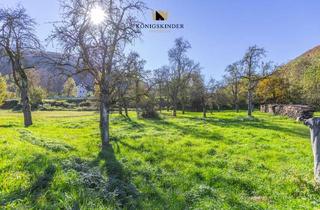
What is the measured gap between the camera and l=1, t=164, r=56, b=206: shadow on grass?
6.09m

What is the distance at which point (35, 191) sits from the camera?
682 cm

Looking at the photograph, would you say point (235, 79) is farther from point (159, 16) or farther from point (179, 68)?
point (159, 16)

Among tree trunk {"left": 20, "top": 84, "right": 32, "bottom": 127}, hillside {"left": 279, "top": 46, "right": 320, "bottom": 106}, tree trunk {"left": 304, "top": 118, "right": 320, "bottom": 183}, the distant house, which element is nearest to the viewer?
tree trunk {"left": 304, "top": 118, "right": 320, "bottom": 183}

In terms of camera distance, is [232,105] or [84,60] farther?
[232,105]

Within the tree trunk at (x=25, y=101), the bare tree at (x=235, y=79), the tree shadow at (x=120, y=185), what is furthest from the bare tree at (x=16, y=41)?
the bare tree at (x=235, y=79)

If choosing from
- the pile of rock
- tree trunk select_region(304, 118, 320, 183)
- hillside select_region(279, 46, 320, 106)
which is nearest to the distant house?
tree trunk select_region(304, 118, 320, 183)

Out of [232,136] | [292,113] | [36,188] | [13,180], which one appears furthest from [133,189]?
[292,113]

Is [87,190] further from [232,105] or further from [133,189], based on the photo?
[232,105]

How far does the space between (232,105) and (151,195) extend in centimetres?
7617

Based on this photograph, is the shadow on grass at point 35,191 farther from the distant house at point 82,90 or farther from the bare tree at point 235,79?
the bare tree at point 235,79

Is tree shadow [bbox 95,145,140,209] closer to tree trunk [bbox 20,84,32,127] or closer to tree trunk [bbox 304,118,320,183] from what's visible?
tree trunk [bbox 304,118,320,183]

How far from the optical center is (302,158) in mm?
12945

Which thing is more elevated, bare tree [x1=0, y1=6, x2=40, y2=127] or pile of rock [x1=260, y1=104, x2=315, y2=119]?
bare tree [x1=0, y1=6, x2=40, y2=127]

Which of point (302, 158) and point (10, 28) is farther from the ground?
point (10, 28)
